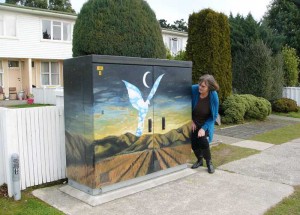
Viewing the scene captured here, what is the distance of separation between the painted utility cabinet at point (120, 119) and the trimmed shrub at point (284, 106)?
11.5 m

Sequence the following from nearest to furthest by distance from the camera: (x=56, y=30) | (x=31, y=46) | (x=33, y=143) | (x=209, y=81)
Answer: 1. (x=33, y=143)
2. (x=209, y=81)
3. (x=31, y=46)
4. (x=56, y=30)

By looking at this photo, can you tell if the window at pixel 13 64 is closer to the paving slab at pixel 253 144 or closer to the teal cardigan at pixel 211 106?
the paving slab at pixel 253 144

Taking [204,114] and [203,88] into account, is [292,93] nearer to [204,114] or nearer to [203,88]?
[204,114]

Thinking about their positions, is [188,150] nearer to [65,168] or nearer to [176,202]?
[176,202]

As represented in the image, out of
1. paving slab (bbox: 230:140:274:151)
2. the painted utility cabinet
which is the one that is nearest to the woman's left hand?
the painted utility cabinet

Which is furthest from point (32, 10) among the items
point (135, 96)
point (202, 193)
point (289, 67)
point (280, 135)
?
point (202, 193)

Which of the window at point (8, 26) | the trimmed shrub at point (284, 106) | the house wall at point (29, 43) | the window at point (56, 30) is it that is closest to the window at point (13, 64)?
the house wall at point (29, 43)

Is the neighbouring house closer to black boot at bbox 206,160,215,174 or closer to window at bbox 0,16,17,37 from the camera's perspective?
window at bbox 0,16,17,37

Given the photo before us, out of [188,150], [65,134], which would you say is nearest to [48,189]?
[65,134]

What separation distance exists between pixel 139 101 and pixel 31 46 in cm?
1976

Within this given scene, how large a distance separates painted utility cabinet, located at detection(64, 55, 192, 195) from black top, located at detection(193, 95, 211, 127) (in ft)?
1.21

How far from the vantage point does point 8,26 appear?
21.3 metres

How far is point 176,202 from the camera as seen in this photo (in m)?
4.39

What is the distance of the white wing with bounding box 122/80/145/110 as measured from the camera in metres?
4.67
